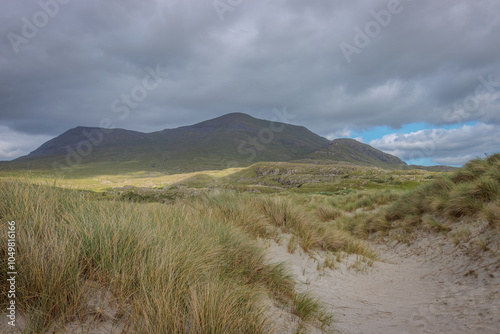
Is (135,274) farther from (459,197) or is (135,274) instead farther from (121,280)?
(459,197)

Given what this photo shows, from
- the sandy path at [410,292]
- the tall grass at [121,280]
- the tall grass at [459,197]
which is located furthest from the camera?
the tall grass at [459,197]

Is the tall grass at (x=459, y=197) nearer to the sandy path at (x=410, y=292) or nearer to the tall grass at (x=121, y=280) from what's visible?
the sandy path at (x=410, y=292)

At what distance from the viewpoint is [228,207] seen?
691cm

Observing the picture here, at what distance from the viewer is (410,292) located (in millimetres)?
4723

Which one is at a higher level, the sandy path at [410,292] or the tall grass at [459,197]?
the tall grass at [459,197]

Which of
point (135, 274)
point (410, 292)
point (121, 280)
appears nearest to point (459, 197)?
point (410, 292)

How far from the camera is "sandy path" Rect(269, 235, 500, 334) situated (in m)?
3.11

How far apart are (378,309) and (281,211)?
3.72m

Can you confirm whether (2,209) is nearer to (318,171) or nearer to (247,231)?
(247,231)

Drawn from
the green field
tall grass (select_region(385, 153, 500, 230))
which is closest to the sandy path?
the green field

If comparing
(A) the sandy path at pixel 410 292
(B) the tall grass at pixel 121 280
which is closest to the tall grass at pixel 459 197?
(A) the sandy path at pixel 410 292

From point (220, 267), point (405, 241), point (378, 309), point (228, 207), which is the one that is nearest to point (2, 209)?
point (220, 267)

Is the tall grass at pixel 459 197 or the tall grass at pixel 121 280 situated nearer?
the tall grass at pixel 121 280

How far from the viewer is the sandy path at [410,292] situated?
122 inches
